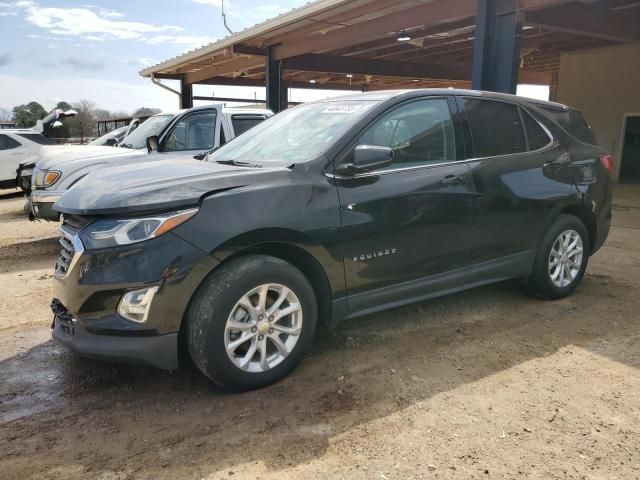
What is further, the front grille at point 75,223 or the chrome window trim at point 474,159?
the chrome window trim at point 474,159

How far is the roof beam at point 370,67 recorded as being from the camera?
45.6 ft

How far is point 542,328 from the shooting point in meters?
4.26

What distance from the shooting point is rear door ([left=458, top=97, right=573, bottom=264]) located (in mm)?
4172

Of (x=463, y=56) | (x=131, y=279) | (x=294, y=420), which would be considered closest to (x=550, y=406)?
(x=294, y=420)

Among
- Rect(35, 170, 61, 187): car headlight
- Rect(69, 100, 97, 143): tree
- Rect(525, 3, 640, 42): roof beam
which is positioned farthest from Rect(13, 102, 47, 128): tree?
Rect(525, 3, 640, 42): roof beam

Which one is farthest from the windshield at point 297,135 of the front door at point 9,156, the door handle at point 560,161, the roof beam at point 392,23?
the front door at point 9,156

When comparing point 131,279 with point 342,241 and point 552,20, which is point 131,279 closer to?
point 342,241

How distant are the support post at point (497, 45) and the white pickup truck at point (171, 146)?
3.34 m

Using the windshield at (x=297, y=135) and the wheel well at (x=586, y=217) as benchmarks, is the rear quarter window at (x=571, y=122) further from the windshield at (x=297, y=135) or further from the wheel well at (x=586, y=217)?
the windshield at (x=297, y=135)

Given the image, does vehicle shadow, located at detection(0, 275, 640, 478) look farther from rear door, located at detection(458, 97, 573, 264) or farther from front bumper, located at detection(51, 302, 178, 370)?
rear door, located at detection(458, 97, 573, 264)

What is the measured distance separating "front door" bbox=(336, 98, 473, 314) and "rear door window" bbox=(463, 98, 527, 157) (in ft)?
0.85

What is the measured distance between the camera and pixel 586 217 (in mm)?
5027

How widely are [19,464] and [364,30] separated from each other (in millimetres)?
9640

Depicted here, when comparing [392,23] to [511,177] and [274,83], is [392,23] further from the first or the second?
[511,177]
